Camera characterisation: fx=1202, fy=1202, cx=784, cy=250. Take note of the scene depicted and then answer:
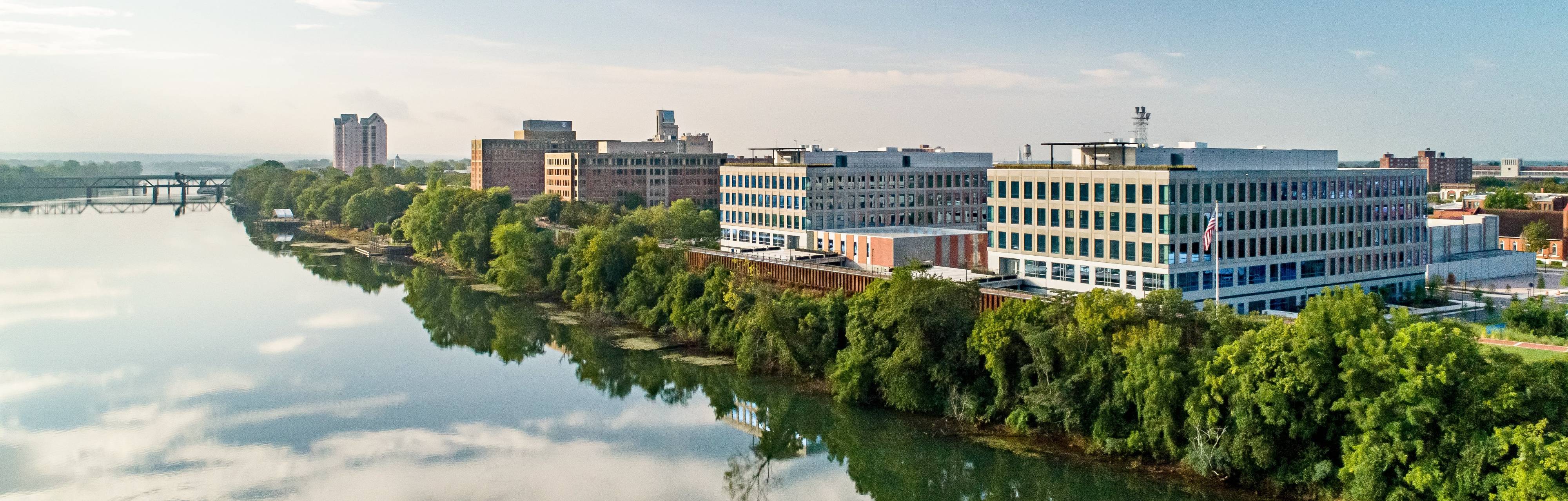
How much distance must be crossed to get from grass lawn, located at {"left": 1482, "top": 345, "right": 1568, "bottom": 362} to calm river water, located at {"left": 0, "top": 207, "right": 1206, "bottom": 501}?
459 inches

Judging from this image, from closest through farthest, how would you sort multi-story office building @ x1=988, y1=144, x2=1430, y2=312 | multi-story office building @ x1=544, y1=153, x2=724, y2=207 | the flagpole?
1. the flagpole
2. multi-story office building @ x1=988, y1=144, x2=1430, y2=312
3. multi-story office building @ x1=544, y1=153, x2=724, y2=207

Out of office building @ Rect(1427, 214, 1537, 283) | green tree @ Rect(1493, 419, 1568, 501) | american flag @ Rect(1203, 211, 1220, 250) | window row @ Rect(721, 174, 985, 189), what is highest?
window row @ Rect(721, 174, 985, 189)

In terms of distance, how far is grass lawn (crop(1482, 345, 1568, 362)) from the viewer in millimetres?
39219

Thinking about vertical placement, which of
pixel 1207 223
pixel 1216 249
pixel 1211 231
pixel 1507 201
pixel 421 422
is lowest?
pixel 421 422

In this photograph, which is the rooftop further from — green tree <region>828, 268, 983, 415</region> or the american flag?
the american flag

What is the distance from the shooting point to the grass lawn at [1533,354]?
39.2 meters

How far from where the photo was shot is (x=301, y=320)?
265 feet

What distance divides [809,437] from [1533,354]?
86.8 feet

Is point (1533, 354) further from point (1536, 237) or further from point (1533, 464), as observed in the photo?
point (1536, 237)

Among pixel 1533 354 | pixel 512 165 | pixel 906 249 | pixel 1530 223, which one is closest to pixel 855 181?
pixel 906 249

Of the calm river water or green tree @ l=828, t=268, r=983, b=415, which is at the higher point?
green tree @ l=828, t=268, r=983, b=415

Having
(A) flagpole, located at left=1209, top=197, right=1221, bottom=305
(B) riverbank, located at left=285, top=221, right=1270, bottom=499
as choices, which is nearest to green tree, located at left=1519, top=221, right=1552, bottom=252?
(A) flagpole, located at left=1209, top=197, right=1221, bottom=305

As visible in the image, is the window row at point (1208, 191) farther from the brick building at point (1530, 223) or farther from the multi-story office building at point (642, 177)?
the multi-story office building at point (642, 177)

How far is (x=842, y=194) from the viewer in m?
88.4
